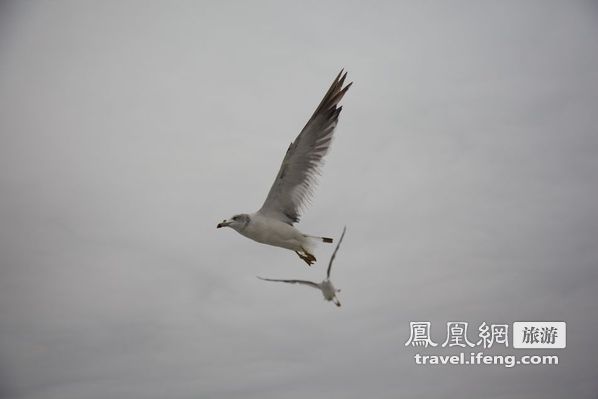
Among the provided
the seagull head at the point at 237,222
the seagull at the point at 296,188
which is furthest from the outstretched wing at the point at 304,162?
the seagull head at the point at 237,222

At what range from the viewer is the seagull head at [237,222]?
10.9 meters

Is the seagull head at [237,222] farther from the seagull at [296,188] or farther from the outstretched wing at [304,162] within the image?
the outstretched wing at [304,162]

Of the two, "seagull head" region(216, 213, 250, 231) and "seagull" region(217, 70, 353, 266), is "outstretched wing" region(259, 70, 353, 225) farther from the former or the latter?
"seagull head" region(216, 213, 250, 231)

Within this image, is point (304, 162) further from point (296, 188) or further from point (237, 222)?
point (237, 222)

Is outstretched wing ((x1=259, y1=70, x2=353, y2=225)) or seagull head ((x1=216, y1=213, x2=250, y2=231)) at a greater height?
outstretched wing ((x1=259, y1=70, x2=353, y2=225))

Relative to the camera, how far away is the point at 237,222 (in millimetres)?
10984

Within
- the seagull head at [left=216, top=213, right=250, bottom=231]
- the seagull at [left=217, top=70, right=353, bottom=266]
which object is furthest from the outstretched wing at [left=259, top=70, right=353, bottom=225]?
the seagull head at [left=216, top=213, right=250, bottom=231]

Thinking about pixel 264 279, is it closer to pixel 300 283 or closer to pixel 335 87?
pixel 300 283

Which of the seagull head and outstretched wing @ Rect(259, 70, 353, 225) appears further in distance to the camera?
outstretched wing @ Rect(259, 70, 353, 225)

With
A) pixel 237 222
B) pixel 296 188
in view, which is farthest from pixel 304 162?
pixel 237 222

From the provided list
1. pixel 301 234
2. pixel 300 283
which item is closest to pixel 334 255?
pixel 300 283

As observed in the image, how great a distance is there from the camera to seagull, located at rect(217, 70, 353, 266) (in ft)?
36.6

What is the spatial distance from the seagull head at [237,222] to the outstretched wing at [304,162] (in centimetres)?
73

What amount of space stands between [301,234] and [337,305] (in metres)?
2.50
